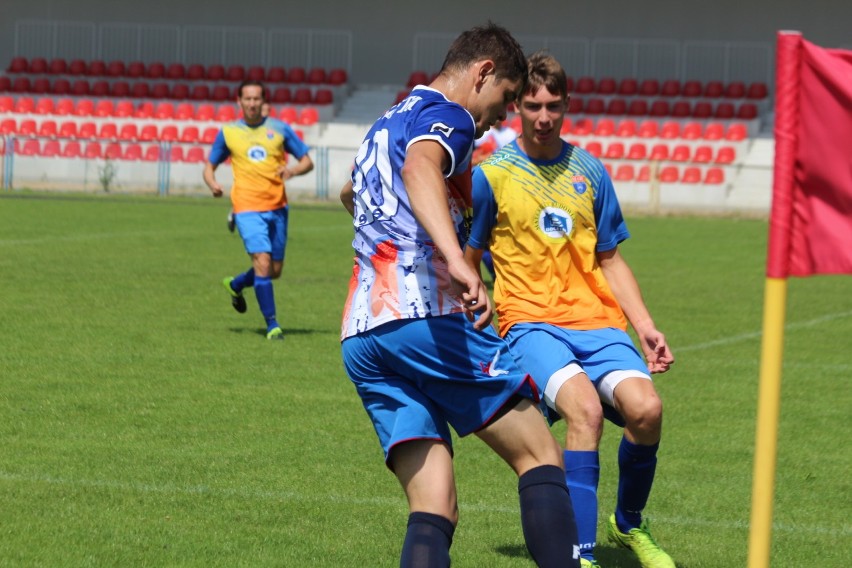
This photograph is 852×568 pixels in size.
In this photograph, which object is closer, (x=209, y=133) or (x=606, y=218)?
(x=606, y=218)

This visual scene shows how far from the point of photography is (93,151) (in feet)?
99.3

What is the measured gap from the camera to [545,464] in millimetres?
4012

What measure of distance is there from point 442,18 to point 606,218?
32870 mm

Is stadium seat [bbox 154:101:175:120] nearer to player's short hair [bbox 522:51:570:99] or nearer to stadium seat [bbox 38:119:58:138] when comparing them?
stadium seat [bbox 38:119:58:138]

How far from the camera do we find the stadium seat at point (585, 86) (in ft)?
115

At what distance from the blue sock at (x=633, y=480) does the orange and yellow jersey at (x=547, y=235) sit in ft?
1.64

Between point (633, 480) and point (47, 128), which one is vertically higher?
point (633, 480)

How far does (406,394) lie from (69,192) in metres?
26.3

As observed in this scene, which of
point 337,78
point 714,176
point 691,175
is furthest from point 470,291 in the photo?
point 337,78

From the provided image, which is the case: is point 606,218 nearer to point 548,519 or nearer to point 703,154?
point 548,519

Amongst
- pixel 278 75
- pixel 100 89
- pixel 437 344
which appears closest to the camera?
pixel 437 344

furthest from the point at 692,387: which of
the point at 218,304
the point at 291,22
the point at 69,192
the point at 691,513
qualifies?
the point at 291,22

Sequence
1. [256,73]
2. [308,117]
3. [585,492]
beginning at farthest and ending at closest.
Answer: [256,73]
[308,117]
[585,492]

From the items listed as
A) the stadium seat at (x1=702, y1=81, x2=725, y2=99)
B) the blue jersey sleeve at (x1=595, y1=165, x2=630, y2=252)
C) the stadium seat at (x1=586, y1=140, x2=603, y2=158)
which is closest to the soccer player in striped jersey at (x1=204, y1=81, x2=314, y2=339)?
the blue jersey sleeve at (x1=595, y1=165, x2=630, y2=252)
